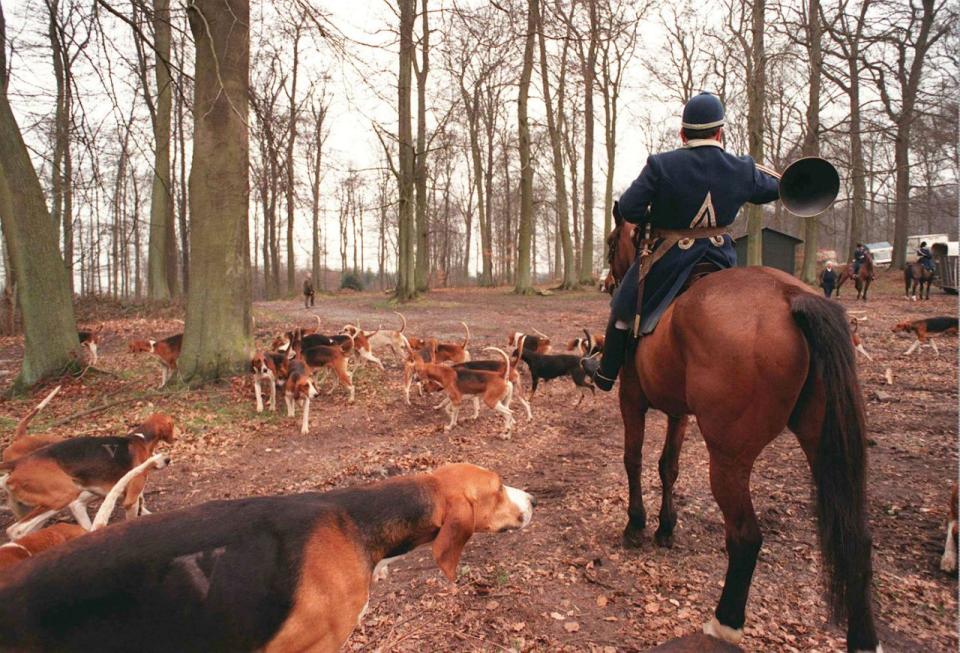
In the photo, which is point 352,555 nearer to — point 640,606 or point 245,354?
point 640,606

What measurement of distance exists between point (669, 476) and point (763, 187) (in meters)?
2.20

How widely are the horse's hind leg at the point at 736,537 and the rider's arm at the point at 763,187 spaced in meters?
1.90

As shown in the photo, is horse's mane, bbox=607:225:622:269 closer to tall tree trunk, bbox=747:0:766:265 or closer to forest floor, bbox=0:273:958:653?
forest floor, bbox=0:273:958:653

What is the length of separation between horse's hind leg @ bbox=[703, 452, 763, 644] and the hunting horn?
1.84 meters

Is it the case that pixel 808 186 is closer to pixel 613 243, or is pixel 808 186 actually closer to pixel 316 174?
pixel 613 243

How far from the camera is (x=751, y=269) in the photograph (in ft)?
10.3

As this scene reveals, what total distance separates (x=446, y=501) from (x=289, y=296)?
114 feet

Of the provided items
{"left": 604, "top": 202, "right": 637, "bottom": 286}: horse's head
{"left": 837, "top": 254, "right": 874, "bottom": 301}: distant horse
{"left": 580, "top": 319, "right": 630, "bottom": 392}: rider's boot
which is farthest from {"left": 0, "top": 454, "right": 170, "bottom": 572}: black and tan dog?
{"left": 837, "top": 254, "right": 874, "bottom": 301}: distant horse

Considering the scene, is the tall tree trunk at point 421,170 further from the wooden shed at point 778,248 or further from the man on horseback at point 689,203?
the man on horseback at point 689,203

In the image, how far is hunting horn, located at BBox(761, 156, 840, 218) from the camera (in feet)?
11.7

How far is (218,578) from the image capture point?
2025 millimetres

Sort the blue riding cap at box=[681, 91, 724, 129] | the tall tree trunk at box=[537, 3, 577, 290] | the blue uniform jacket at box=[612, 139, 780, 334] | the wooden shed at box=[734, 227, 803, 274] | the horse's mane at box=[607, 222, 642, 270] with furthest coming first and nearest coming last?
the tall tree trunk at box=[537, 3, 577, 290]
the wooden shed at box=[734, 227, 803, 274]
the horse's mane at box=[607, 222, 642, 270]
the blue riding cap at box=[681, 91, 724, 129]
the blue uniform jacket at box=[612, 139, 780, 334]

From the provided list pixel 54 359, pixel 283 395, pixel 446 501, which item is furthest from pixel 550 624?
pixel 54 359

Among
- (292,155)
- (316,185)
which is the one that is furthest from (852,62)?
(316,185)
